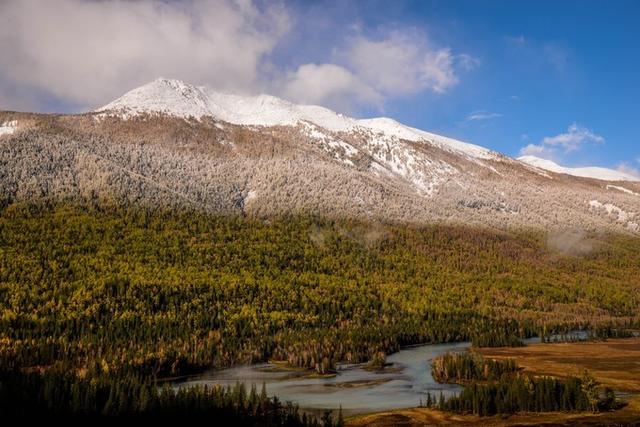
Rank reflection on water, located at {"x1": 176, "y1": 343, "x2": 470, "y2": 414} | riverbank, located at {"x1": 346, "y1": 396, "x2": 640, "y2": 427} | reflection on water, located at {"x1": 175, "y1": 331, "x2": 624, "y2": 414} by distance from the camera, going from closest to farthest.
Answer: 1. riverbank, located at {"x1": 346, "y1": 396, "x2": 640, "y2": 427}
2. reflection on water, located at {"x1": 175, "y1": 331, "x2": 624, "y2": 414}
3. reflection on water, located at {"x1": 176, "y1": 343, "x2": 470, "y2": 414}

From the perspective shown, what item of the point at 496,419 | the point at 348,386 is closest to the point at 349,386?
the point at 348,386

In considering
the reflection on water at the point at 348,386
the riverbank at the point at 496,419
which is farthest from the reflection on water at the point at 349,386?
the riverbank at the point at 496,419

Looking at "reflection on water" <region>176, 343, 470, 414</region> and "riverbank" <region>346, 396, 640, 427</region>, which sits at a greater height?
"reflection on water" <region>176, 343, 470, 414</region>

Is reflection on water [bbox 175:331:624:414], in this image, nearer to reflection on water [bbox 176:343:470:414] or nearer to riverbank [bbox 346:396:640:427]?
reflection on water [bbox 176:343:470:414]

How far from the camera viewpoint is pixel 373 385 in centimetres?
16875

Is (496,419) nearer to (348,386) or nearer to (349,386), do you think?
(349,386)

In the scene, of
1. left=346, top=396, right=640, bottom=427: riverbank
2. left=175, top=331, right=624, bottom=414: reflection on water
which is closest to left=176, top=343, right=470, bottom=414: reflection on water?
left=175, top=331, right=624, bottom=414: reflection on water

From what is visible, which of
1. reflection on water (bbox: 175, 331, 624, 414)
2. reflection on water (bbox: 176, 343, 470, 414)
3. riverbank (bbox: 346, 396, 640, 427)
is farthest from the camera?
reflection on water (bbox: 176, 343, 470, 414)

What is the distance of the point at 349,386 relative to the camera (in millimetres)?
168000

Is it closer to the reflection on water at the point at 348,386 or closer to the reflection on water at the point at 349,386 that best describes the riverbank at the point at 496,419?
the reflection on water at the point at 348,386

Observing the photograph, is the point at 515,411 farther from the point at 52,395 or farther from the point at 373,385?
the point at 52,395

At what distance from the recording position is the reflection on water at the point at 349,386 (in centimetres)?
14262

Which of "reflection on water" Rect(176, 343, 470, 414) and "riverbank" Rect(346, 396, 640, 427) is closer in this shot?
"riverbank" Rect(346, 396, 640, 427)

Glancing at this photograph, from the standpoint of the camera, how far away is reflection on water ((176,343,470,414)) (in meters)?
143
